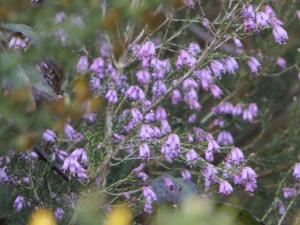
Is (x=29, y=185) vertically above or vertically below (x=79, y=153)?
below

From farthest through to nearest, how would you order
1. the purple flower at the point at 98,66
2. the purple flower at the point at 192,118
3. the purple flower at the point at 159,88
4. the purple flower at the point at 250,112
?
the purple flower at the point at 250,112 < the purple flower at the point at 192,118 < the purple flower at the point at 98,66 < the purple flower at the point at 159,88

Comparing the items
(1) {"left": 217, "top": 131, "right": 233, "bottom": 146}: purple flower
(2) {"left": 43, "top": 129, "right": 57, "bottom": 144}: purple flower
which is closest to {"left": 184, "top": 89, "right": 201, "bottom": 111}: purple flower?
(1) {"left": 217, "top": 131, "right": 233, "bottom": 146}: purple flower

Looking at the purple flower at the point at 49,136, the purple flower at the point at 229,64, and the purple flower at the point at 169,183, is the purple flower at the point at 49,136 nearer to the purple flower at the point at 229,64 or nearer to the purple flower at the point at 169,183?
the purple flower at the point at 169,183

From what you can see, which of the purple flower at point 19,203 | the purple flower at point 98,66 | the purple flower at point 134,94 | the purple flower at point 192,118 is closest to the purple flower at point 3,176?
the purple flower at point 19,203

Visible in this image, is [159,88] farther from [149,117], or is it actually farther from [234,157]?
[234,157]

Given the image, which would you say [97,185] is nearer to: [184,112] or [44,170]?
[44,170]

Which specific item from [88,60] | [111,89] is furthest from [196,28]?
[111,89]
